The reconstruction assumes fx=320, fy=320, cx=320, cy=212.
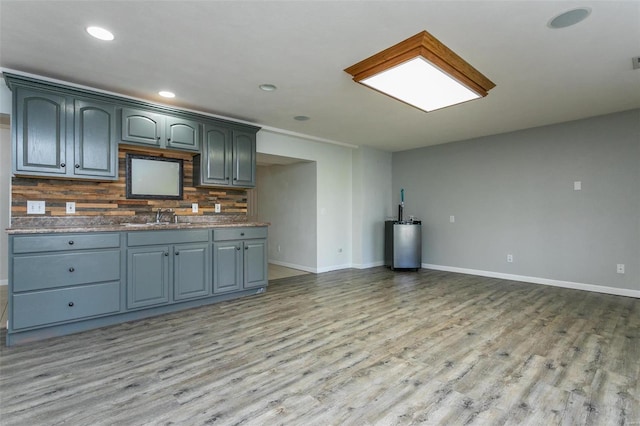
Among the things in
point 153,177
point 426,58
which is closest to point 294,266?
point 153,177

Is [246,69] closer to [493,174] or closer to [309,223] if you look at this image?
[309,223]

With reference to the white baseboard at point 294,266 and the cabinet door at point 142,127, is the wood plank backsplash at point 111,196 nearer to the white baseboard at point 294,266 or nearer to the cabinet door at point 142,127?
the cabinet door at point 142,127

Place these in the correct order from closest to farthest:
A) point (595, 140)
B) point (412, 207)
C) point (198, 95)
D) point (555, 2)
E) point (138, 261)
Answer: point (555, 2) → point (138, 261) → point (198, 95) → point (595, 140) → point (412, 207)

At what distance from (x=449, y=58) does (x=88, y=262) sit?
145 inches

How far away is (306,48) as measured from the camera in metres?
2.56

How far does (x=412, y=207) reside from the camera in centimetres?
657

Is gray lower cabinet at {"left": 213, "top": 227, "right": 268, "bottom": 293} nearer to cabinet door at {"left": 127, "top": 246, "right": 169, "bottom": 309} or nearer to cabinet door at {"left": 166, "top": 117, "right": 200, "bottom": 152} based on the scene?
cabinet door at {"left": 127, "top": 246, "right": 169, "bottom": 309}

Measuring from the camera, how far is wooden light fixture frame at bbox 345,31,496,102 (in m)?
2.40

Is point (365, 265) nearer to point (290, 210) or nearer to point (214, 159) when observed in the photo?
point (290, 210)

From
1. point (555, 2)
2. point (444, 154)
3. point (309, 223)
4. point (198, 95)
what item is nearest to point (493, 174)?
point (444, 154)

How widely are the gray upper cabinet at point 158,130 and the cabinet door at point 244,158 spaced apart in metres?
0.52

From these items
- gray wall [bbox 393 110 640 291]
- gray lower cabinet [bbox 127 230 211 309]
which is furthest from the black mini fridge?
gray lower cabinet [bbox 127 230 211 309]

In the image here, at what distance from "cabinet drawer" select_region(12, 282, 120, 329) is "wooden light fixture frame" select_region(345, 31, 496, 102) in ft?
10.3

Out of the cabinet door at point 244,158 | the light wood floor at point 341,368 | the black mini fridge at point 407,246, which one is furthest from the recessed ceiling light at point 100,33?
the black mini fridge at point 407,246
